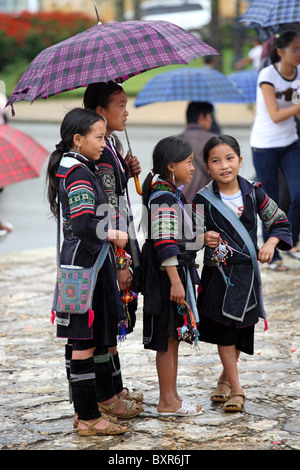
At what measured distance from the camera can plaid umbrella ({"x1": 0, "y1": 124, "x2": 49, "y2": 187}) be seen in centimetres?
636

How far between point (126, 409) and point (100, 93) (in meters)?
1.60

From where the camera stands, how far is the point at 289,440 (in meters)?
3.74

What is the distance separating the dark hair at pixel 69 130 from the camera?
12.7 feet

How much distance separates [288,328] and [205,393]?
4.44 feet

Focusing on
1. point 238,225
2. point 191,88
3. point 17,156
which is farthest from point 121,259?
point 191,88

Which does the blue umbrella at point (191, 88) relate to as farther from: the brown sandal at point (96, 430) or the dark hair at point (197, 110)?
the brown sandal at point (96, 430)

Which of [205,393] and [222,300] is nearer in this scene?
[222,300]

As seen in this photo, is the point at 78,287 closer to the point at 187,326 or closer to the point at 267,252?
the point at 187,326

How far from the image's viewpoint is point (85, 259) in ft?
12.6

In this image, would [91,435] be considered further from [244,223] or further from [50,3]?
[50,3]

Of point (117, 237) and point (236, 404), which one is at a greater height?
point (117, 237)

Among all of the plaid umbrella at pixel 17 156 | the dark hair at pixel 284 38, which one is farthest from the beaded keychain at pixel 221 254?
the dark hair at pixel 284 38

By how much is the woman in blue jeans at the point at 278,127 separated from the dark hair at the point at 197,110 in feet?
1.73

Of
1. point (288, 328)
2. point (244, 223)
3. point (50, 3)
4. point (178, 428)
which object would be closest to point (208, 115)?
point (288, 328)
